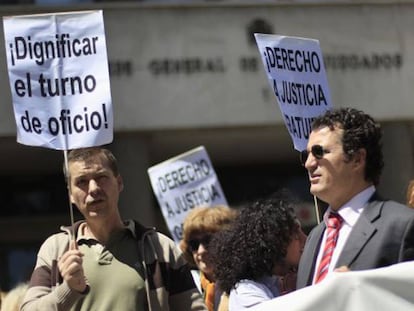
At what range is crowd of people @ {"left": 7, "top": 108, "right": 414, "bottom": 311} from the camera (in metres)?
3.91

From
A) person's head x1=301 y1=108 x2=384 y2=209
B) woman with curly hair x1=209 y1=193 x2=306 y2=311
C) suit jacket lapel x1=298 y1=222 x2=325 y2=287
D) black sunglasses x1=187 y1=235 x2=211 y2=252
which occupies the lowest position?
black sunglasses x1=187 y1=235 x2=211 y2=252

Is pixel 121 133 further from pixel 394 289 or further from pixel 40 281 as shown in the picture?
pixel 394 289

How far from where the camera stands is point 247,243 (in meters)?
4.88

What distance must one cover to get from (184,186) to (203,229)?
2.86 metres

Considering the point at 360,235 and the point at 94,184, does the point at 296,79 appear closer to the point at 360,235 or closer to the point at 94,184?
the point at 94,184

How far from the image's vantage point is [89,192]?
15.4 feet

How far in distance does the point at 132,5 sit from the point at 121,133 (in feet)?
5.95

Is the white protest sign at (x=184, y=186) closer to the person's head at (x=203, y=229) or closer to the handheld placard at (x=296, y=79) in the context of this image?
the person's head at (x=203, y=229)

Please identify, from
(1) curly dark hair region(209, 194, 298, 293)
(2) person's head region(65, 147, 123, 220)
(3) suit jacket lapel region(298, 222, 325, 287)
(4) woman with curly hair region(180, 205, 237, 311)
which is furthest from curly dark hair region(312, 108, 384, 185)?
(4) woman with curly hair region(180, 205, 237, 311)

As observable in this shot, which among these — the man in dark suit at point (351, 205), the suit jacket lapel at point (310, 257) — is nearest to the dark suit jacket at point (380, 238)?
the man in dark suit at point (351, 205)

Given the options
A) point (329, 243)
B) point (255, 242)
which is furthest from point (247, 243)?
point (329, 243)

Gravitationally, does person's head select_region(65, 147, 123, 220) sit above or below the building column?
above

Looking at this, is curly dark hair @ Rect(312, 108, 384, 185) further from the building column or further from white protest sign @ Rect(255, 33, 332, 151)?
the building column

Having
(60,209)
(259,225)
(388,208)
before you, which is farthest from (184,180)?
(60,209)
